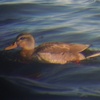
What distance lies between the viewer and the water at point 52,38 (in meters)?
Result: 6.38

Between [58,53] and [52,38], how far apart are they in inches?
57.0

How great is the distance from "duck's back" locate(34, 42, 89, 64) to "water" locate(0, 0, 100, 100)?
0.17 meters

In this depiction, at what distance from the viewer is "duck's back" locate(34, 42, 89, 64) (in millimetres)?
7684

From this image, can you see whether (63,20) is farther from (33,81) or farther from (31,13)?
(33,81)

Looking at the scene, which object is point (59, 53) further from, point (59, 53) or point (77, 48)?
point (77, 48)

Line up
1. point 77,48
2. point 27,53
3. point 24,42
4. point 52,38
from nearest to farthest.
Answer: point 77,48, point 27,53, point 24,42, point 52,38

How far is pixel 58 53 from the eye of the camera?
306 inches

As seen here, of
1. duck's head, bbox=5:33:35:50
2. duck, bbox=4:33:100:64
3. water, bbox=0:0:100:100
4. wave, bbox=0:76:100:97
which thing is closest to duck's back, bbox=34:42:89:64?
duck, bbox=4:33:100:64

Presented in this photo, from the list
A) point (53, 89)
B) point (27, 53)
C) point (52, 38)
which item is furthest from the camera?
point (52, 38)

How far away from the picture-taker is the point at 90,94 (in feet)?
20.1

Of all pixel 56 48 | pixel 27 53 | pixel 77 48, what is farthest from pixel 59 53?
pixel 27 53

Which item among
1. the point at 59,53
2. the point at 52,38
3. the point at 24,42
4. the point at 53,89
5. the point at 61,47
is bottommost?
the point at 53,89

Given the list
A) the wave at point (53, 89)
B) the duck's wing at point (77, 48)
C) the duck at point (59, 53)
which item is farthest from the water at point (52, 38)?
the duck's wing at point (77, 48)

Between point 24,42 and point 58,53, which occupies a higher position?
point 24,42
